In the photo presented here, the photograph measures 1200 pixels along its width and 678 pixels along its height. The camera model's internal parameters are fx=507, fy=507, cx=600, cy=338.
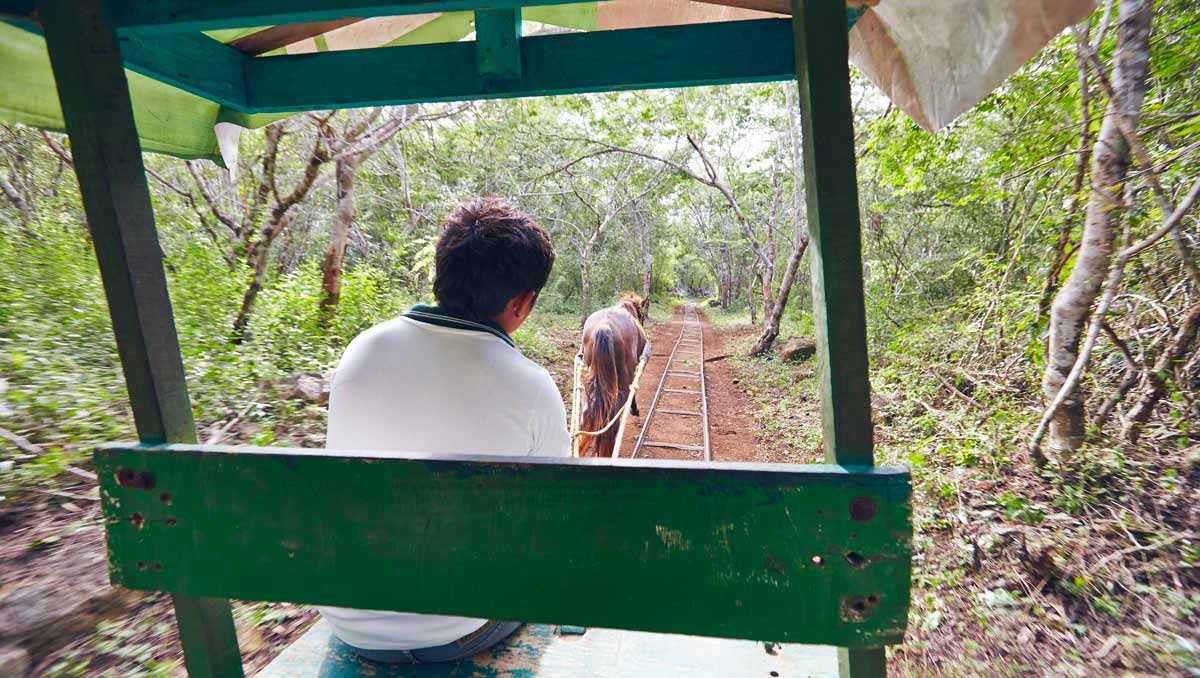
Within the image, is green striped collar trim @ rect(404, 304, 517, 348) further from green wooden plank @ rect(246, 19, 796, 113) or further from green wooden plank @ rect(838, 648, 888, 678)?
green wooden plank @ rect(838, 648, 888, 678)

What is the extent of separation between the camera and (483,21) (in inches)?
71.7

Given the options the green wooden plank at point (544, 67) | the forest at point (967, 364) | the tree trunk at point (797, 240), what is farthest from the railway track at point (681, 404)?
the green wooden plank at point (544, 67)

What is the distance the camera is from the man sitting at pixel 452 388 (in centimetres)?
142

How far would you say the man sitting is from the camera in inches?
56.1

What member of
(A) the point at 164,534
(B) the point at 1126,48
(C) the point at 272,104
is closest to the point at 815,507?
(A) the point at 164,534

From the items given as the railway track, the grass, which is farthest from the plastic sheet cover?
the railway track

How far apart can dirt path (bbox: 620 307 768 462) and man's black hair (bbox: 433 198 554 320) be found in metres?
3.21

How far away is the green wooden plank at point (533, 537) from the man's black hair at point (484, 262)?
28.1 inches

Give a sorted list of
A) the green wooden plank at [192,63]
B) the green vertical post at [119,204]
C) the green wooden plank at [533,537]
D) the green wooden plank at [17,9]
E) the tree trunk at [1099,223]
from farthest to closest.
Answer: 1. the tree trunk at [1099,223]
2. the green wooden plank at [192,63]
3. the green wooden plank at [17,9]
4. the green vertical post at [119,204]
5. the green wooden plank at [533,537]

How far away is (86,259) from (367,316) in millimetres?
3170

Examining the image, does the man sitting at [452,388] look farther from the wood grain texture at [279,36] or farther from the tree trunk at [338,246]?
the tree trunk at [338,246]

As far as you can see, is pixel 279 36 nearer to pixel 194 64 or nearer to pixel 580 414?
pixel 194 64

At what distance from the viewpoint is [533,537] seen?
1.00 metres

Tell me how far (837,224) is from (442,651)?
1659 millimetres
